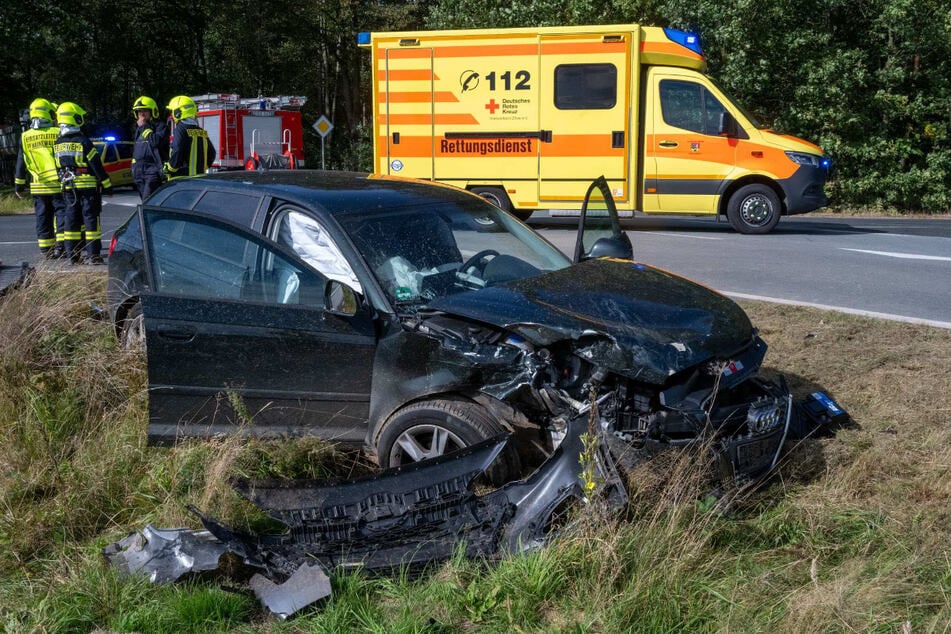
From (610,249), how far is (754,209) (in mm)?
9645

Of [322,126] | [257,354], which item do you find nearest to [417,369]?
[257,354]

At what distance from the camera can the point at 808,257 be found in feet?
35.0

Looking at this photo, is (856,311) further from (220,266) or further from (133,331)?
(133,331)

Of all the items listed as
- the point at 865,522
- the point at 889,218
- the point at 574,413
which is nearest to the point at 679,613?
the point at 574,413

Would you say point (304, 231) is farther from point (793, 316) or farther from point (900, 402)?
point (793, 316)

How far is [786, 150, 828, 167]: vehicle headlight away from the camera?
1341 centimetres

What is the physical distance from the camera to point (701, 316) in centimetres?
380

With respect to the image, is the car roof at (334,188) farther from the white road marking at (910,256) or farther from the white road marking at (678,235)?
the white road marking at (678,235)

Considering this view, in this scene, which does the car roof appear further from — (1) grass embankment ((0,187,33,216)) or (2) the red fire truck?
(2) the red fire truck

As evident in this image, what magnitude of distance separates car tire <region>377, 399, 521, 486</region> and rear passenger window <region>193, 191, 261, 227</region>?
4.67ft

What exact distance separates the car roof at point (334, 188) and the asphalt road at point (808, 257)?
13.2 ft

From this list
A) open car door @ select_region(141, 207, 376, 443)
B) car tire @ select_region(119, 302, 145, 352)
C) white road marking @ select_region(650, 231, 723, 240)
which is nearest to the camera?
open car door @ select_region(141, 207, 376, 443)

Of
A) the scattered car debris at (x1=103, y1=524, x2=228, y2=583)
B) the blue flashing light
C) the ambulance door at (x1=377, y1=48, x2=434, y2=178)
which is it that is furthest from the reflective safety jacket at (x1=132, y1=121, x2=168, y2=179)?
the scattered car debris at (x1=103, y1=524, x2=228, y2=583)

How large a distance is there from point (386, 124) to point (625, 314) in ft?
37.6
